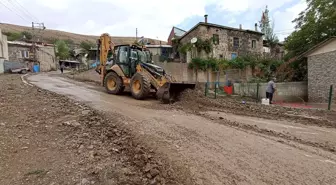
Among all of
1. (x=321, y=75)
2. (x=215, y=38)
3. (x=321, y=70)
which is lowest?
(x=321, y=75)

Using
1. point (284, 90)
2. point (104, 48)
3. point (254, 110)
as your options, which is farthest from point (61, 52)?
point (254, 110)

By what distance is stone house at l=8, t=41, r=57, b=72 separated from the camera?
115ft

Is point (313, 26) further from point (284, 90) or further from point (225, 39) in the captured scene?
point (225, 39)

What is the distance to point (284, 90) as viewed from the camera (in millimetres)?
15727

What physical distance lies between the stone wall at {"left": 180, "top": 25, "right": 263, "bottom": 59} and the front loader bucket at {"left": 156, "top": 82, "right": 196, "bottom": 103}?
15.2 metres

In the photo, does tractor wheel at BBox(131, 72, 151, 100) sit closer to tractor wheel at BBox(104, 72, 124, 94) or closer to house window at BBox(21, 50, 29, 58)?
tractor wheel at BBox(104, 72, 124, 94)

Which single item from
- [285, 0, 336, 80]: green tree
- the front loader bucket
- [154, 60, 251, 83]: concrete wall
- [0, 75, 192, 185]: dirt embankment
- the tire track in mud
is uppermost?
[285, 0, 336, 80]: green tree

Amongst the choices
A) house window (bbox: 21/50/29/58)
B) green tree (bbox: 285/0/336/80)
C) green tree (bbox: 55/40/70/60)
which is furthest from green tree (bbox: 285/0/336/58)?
green tree (bbox: 55/40/70/60)

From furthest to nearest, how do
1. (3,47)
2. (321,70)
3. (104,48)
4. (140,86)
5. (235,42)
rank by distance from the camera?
(3,47), (235,42), (321,70), (104,48), (140,86)

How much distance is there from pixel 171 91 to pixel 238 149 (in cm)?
516

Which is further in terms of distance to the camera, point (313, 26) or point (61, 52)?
point (61, 52)

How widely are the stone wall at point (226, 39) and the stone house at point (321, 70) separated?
427 inches

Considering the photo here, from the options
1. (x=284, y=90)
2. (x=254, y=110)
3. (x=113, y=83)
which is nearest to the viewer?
(x=254, y=110)

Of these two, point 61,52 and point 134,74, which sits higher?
point 61,52
